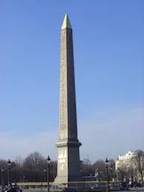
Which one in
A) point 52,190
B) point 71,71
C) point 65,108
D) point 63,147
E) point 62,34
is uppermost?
point 62,34

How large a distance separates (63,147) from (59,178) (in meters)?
3.63

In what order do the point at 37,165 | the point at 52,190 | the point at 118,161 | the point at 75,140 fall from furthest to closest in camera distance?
1. the point at 118,161
2. the point at 37,165
3. the point at 75,140
4. the point at 52,190

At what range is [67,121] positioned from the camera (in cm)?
4900

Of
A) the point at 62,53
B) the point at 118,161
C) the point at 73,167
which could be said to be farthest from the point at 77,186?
the point at 118,161

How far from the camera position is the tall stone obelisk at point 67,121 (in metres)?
49.2

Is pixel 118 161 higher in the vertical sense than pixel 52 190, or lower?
higher

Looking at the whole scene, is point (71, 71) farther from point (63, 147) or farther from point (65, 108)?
point (63, 147)

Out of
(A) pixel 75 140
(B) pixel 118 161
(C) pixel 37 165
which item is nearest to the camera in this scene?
(A) pixel 75 140

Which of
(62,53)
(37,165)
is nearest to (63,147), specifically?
(62,53)

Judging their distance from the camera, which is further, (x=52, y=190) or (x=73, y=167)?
(x=73, y=167)

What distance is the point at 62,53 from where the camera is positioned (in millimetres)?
50812

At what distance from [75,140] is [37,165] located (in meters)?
54.6

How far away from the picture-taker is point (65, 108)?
49188 mm

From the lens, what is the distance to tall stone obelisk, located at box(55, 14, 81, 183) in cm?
4922
